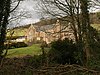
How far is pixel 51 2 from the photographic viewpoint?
2252cm

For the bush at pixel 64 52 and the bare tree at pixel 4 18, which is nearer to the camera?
the bare tree at pixel 4 18

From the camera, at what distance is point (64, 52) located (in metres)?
20.3

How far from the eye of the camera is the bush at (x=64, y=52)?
64.3 ft

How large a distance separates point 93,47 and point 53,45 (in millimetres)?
3875

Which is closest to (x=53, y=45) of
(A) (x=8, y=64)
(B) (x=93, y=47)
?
(B) (x=93, y=47)

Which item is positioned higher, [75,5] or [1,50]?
[75,5]

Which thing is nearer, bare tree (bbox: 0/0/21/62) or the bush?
bare tree (bbox: 0/0/21/62)

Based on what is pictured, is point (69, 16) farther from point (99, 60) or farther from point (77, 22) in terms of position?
point (99, 60)

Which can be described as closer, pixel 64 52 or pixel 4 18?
pixel 4 18

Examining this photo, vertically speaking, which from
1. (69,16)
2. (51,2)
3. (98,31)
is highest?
(51,2)

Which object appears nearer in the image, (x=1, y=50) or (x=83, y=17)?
(x=1, y=50)

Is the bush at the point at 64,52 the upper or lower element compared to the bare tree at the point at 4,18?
lower

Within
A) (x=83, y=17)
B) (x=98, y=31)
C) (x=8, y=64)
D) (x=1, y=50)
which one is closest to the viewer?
(x=8, y=64)

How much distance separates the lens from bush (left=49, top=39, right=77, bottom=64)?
19.6m
